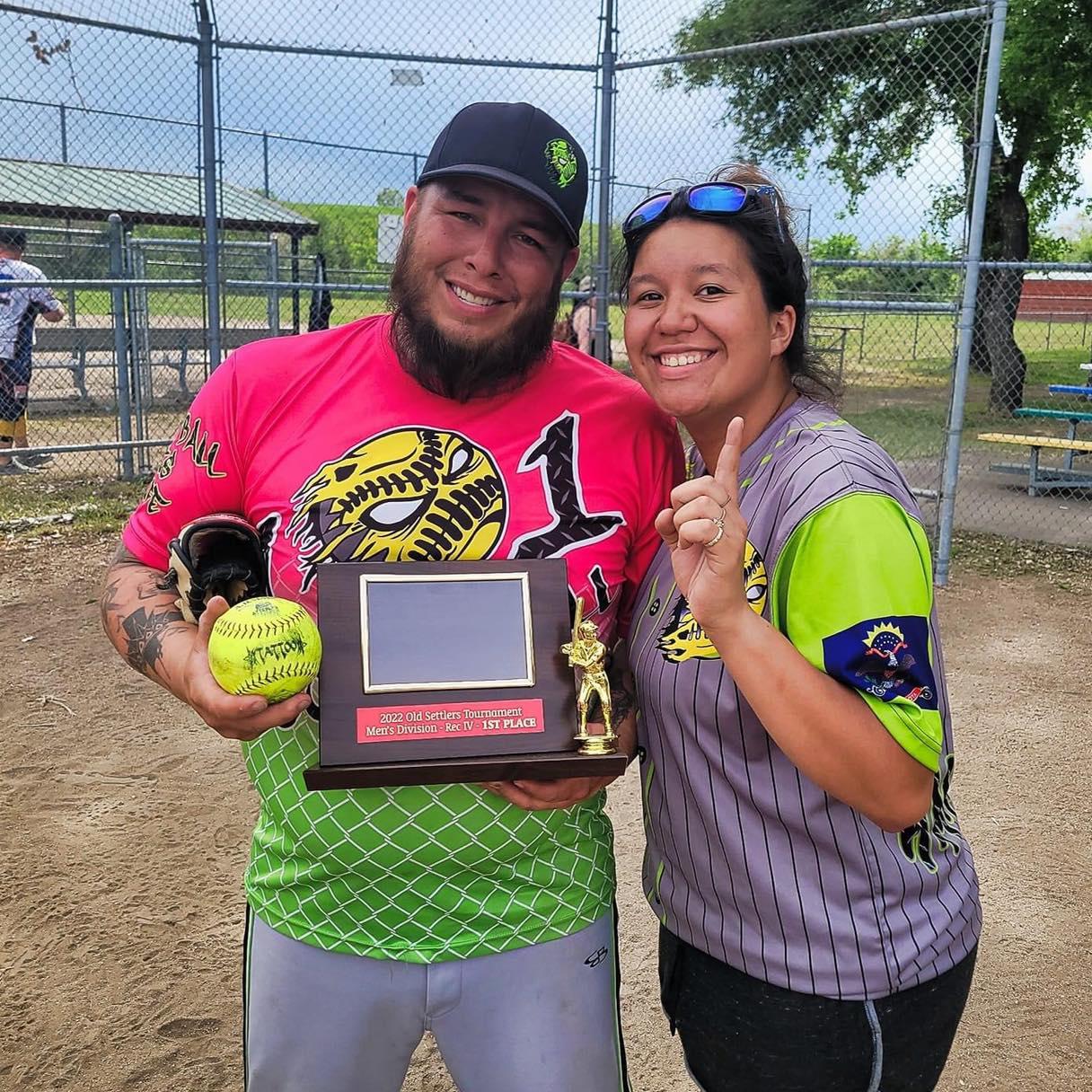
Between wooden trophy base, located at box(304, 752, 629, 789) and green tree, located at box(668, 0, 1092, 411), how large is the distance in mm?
8867

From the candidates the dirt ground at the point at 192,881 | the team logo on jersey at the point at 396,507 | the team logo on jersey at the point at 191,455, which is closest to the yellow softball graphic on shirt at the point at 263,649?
the team logo on jersey at the point at 396,507

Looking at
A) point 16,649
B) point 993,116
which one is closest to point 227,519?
point 16,649

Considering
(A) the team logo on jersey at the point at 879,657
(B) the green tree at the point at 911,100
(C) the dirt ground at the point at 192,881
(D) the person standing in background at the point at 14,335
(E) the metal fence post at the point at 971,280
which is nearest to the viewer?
(A) the team logo on jersey at the point at 879,657

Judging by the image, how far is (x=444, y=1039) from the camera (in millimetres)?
1811

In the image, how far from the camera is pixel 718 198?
171 centimetres

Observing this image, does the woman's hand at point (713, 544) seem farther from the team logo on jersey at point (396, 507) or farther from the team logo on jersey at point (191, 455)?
the team logo on jersey at point (191, 455)

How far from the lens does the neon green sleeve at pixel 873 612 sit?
139cm

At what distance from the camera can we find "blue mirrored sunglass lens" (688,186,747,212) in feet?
5.58

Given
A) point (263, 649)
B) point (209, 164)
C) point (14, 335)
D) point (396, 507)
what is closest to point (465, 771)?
point (263, 649)

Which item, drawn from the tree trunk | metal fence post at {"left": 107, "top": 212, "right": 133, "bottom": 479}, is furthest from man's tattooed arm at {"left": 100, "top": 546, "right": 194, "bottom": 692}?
the tree trunk

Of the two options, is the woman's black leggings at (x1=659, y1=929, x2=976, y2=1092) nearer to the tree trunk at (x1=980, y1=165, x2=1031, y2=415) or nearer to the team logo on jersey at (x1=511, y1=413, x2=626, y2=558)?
the team logo on jersey at (x1=511, y1=413, x2=626, y2=558)

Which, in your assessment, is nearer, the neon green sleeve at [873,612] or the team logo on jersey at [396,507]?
the neon green sleeve at [873,612]

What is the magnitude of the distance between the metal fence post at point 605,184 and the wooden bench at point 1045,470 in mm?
3654

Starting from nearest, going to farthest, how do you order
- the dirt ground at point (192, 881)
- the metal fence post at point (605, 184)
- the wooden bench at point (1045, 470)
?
the dirt ground at point (192, 881), the metal fence post at point (605, 184), the wooden bench at point (1045, 470)
